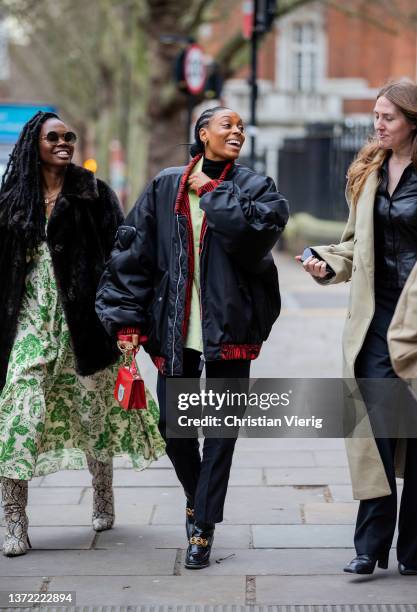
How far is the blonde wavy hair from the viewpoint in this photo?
432 cm

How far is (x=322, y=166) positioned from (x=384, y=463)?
1504 cm

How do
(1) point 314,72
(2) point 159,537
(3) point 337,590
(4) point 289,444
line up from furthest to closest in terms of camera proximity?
(1) point 314,72, (4) point 289,444, (2) point 159,537, (3) point 337,590

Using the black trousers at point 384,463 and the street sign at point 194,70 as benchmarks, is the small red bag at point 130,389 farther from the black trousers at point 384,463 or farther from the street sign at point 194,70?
the street sign at point 194,70

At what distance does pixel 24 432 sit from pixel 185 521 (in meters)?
0.88

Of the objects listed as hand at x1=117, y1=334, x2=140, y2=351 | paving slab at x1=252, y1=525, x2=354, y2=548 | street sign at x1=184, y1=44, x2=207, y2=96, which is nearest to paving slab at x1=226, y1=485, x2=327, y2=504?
paving slab at x1=252, y1=525, x2=354, y2=548

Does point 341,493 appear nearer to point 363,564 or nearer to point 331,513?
point 331,513

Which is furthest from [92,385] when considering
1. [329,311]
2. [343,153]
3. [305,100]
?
[305,100]

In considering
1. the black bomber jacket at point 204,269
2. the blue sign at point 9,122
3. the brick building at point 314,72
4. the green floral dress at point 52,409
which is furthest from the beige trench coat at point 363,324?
the brick building at point 314,72

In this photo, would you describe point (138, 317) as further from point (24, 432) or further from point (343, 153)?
point (343, 153)

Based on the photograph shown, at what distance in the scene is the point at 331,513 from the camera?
5305 mm

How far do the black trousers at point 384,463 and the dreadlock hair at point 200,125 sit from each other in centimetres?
88

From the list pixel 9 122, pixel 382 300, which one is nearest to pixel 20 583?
pixel 382 300

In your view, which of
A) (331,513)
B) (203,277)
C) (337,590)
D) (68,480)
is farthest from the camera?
(68,480)

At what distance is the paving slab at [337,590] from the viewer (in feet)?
13.5
